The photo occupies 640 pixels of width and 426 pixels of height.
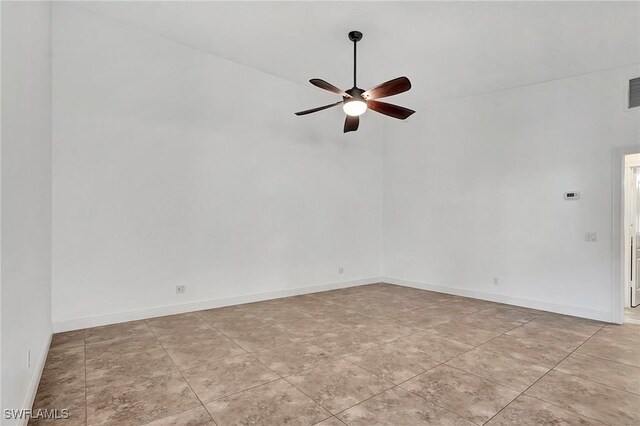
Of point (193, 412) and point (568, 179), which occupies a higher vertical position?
point (568, 179)

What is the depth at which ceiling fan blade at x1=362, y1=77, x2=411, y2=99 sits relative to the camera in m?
3.25

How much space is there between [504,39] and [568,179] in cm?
217

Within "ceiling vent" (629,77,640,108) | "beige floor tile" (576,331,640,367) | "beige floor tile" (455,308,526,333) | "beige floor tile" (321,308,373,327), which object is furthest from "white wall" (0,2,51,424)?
"ceiling vent" (629,77,640,108)

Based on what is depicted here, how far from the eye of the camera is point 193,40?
421 centimetres

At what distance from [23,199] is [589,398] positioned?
3.97 m

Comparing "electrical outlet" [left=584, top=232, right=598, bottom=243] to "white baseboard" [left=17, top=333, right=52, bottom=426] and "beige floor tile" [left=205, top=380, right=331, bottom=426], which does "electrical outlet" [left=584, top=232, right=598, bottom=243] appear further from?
"white baseboard" [left=17, top=333, right=52, bottom=426]

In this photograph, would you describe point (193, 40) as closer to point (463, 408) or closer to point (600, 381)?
point (463, 408)

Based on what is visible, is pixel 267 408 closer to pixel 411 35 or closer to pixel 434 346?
pixel 434 346

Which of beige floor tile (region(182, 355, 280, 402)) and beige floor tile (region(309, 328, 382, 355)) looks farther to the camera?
beige floor tile (region(309, 328, 382, 355))

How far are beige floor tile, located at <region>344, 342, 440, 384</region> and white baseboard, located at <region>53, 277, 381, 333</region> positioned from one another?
226cm

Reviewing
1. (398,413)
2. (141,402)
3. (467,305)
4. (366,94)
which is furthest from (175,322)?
(467,305)

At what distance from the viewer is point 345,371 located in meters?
2.77

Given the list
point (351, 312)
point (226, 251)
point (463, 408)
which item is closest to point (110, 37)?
point (226, 251)

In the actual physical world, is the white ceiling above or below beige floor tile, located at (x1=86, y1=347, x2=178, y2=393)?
above
